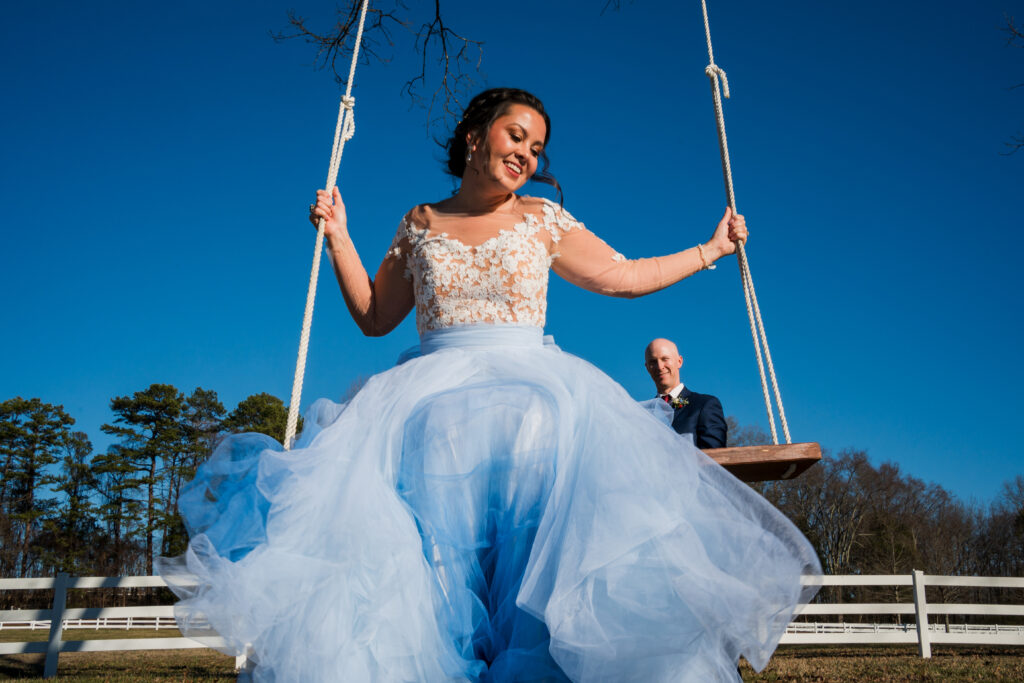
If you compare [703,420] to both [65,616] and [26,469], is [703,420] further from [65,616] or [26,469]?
[26,469]

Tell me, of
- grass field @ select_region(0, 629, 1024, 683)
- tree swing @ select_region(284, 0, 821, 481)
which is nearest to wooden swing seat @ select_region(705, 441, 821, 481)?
tree swing @ select_region(284, 0, 821, 481)

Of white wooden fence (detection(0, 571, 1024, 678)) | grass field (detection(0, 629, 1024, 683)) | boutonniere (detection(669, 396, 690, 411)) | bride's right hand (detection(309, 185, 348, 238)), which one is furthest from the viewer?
white wooden fence (detection(0, 571, 1024, 678))

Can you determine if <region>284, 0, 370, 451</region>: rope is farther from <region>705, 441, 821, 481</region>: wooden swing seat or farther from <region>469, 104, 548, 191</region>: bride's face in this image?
<region>705, 441, 821, 481</region>: wooden swing seat

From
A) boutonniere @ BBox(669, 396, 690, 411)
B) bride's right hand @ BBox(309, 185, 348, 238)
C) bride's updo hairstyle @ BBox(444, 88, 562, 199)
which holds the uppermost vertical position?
bride's updo hairstyle @ BBox(444, 88, 562, 199)

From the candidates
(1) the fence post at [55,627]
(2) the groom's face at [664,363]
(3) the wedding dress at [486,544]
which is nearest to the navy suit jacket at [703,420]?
(2) the groom's face at [664,363]

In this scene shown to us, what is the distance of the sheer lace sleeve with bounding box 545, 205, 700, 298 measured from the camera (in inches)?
113

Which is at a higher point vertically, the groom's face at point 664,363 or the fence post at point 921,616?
the groom's face at point 664,363

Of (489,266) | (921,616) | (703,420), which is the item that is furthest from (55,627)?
(921,616)

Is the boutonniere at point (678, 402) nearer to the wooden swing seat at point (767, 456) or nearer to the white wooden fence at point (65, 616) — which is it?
the wooden swing seat at point (767, 456)

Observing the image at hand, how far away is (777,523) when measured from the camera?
6.08 ft

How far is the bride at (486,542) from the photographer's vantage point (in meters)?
1.67

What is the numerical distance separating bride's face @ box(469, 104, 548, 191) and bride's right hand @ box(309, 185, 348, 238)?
0.60m

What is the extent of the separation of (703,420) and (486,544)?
3.29 meters

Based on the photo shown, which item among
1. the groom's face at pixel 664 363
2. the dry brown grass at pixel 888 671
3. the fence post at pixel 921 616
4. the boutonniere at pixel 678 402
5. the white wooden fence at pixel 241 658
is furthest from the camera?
the fence post at pixel 921 616
